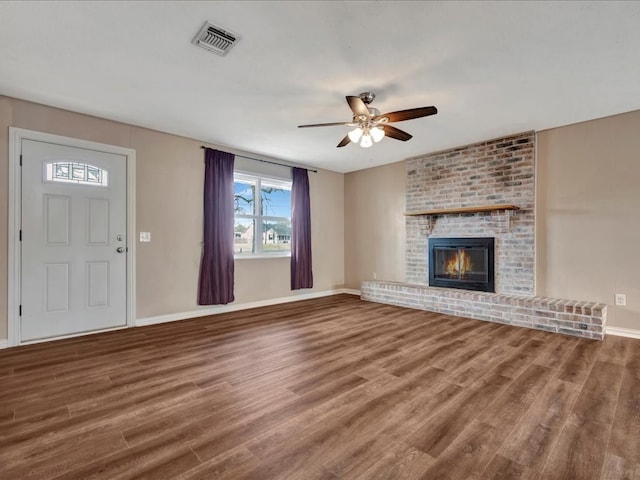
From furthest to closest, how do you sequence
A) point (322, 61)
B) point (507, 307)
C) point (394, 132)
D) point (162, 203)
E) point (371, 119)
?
point (162, 203) → point (507, 307) → point (394, 132) → point (371, 119) → point (322, 61)

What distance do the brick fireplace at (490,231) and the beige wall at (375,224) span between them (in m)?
0.30

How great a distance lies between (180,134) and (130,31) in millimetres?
2175

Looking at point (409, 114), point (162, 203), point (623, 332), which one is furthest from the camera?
point (162, 203)

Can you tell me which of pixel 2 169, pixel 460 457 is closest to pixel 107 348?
pixel 2 169

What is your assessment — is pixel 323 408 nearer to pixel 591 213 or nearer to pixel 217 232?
pixel 217 232

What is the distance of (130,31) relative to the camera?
7.18 ft

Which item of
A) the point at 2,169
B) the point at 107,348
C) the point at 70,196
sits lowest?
the point at 107,348

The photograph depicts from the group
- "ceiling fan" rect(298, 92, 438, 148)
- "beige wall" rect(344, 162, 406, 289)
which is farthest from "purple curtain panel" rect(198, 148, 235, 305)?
"beige wall" rect(344, 162, 406, 289)

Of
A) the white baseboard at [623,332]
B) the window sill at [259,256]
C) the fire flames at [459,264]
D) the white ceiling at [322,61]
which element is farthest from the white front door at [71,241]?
the white baseboard at [623,332]

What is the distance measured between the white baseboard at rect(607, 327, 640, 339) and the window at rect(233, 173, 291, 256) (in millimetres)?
4542

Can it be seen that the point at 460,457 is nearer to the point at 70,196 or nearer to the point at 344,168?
the point at 70,196

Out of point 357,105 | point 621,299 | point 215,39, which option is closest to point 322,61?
point 357,105

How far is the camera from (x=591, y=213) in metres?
3.77

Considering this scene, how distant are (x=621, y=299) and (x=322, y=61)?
4.18 m
